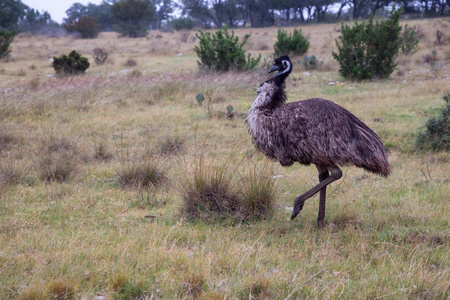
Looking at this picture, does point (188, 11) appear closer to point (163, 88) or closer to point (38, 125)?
point (163, 88)

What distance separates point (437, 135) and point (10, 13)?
4814 cm

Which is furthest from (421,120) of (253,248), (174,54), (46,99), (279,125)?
(174,54)

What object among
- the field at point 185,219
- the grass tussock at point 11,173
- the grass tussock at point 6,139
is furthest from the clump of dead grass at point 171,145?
the grass tussock at point 6,139

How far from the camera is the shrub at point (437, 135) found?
7.62m

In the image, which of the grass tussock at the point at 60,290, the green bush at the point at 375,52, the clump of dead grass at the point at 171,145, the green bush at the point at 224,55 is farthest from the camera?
the green bush at the point at 224,55

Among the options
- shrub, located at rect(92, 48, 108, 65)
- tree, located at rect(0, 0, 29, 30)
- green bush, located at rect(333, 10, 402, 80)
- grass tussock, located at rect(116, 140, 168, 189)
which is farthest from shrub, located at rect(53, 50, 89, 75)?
tree, located at rect(0, 0, 29, 30)

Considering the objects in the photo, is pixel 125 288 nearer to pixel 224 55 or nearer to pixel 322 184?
pixel 322 184

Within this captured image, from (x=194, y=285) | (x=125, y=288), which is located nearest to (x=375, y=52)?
(x=194, y=285)

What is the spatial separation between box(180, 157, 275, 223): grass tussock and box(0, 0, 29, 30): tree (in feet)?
150

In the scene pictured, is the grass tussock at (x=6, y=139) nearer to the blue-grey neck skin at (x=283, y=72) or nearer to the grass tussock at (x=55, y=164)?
the grass tussock at (x=55, y=164)

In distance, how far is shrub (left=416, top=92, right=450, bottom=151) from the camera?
25.0 feet

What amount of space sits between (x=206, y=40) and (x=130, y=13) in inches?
1169

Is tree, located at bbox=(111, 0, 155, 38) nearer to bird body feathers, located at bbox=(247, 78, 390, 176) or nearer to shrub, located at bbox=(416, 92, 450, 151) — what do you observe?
shrub, located at bbox=(416, 92, 450, 151)

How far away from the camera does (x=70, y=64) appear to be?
17250 mm
